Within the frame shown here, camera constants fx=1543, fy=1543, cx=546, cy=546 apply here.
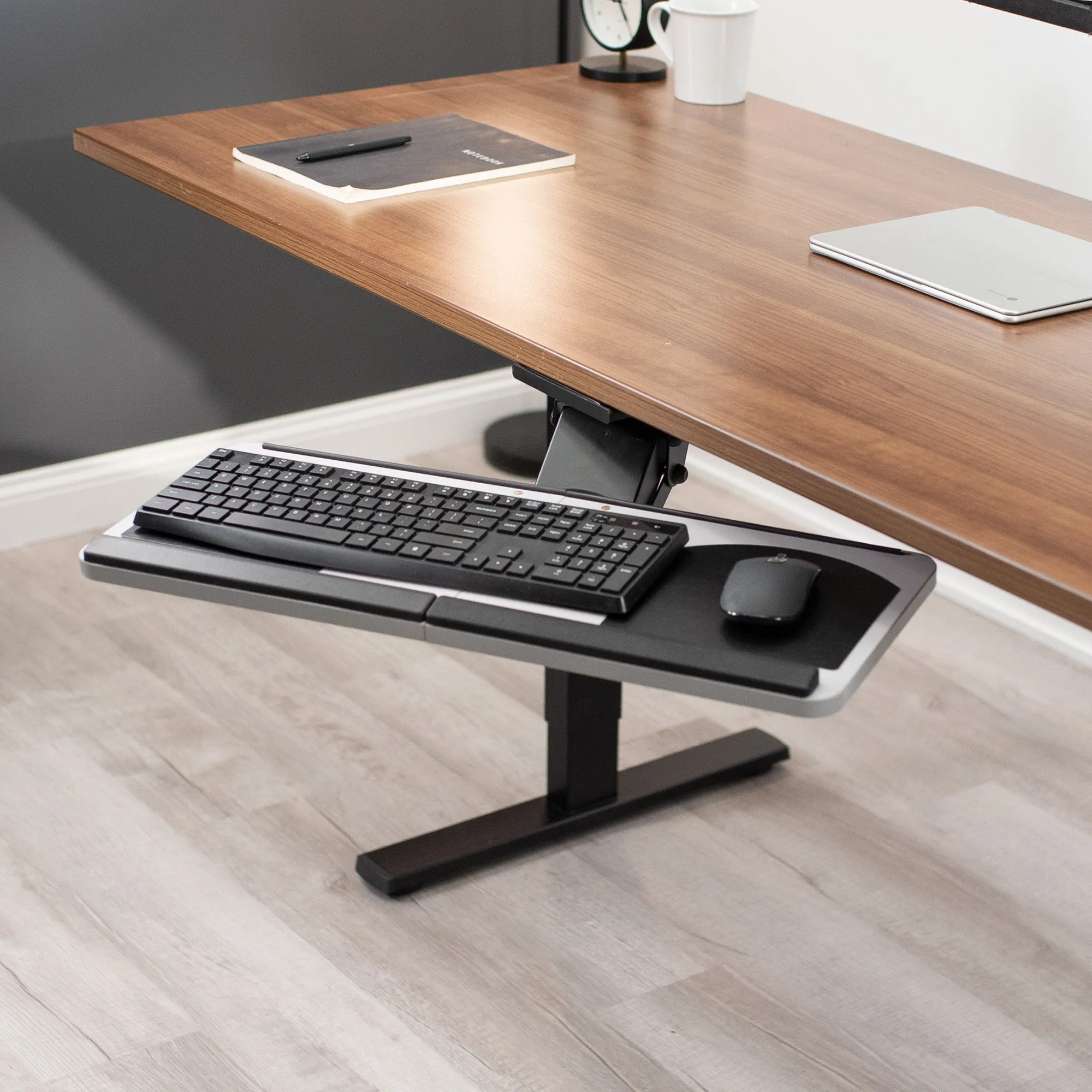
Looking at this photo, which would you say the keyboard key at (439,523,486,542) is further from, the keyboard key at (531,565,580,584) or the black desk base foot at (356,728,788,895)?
the black desk base foot at (356,728,788,895)

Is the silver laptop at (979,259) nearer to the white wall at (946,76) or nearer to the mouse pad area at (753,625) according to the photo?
the mouse pad area at (753,625)

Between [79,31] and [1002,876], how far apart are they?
187cm

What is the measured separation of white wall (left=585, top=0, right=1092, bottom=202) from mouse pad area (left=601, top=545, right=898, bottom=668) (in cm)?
125

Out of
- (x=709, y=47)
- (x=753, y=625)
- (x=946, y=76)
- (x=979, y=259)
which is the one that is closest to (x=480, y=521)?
(x=753, y=625)

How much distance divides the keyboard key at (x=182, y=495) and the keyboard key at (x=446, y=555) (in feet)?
0.78

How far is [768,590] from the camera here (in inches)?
46.2

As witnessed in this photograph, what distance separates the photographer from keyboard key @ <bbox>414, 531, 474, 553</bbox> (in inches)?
49.2

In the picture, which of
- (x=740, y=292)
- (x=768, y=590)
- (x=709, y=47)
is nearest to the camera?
(x=768, y=590)

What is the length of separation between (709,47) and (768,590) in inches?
42.0

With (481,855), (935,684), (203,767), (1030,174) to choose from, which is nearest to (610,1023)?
(481,855)

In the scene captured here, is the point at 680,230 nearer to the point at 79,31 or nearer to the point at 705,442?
the point at 705,442

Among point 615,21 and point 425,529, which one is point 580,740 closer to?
point 425,529

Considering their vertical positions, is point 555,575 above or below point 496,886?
above

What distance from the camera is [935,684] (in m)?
2.33
